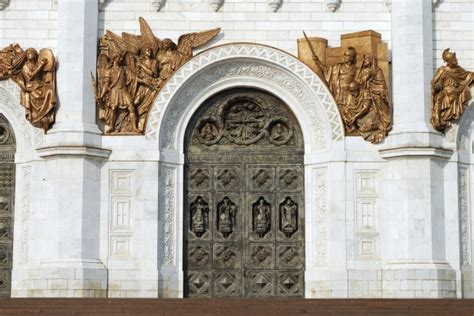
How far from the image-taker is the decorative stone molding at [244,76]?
90.1 ft

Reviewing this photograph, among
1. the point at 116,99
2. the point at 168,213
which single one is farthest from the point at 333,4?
the point at 168,213

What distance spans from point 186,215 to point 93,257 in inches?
94.2

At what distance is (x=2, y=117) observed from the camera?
1097 inches

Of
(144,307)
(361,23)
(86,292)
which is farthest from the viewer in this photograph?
(361,23)

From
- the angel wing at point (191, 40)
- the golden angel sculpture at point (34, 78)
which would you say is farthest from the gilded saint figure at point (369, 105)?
the golden angel sculpture at point (34, 78)

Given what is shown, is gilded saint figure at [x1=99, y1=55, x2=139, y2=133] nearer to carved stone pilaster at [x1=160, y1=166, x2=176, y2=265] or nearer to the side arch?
carved stone pilaster at [x1=160, y1=166, x2=176, y2=265]

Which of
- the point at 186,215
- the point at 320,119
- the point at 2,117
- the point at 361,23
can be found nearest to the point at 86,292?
the point at 186,215

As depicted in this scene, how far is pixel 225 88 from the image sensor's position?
1101 inches

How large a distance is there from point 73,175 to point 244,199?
13.2 feet

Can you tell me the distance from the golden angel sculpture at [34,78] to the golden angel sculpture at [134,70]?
107 centimetres

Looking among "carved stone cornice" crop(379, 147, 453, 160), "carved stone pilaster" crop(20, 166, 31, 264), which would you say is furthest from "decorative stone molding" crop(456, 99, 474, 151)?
"carved stone pilaster" crop(20, 166, 31, 264)

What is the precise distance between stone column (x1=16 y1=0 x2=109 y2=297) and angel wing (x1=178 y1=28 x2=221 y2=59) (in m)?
2.02

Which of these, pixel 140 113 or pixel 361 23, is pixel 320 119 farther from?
pixel 140 113

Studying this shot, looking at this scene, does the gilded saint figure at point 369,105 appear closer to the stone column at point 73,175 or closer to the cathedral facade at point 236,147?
the cathedral facade at point 236,147
